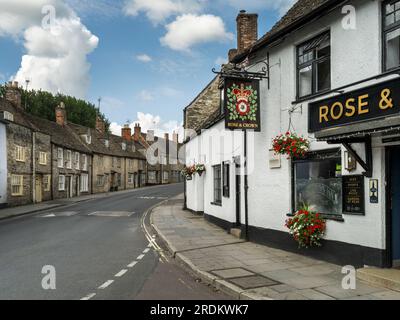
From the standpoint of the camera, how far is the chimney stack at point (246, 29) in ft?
54.0

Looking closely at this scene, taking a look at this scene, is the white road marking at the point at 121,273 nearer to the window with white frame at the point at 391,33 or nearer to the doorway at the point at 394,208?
the doorway at the point at 394,208

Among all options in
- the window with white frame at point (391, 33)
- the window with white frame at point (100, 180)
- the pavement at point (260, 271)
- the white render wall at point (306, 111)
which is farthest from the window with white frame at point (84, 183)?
the window with white frame at point (391, 33)

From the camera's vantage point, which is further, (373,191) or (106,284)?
(373,191)

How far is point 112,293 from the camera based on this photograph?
274 inches

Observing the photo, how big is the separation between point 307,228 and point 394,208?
2.13 metres

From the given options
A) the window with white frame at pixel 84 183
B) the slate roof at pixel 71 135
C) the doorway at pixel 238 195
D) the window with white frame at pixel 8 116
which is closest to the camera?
the doorway at pixel 238 195

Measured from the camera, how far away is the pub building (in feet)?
24.8

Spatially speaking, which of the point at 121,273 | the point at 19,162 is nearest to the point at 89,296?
the point at 121,273

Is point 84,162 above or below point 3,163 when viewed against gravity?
above

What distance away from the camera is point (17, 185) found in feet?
94.3

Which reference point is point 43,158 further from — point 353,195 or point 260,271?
point 353,195

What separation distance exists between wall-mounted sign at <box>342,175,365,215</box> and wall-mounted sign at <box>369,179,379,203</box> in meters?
0.21

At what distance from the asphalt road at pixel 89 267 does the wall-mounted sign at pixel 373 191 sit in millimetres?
3584
